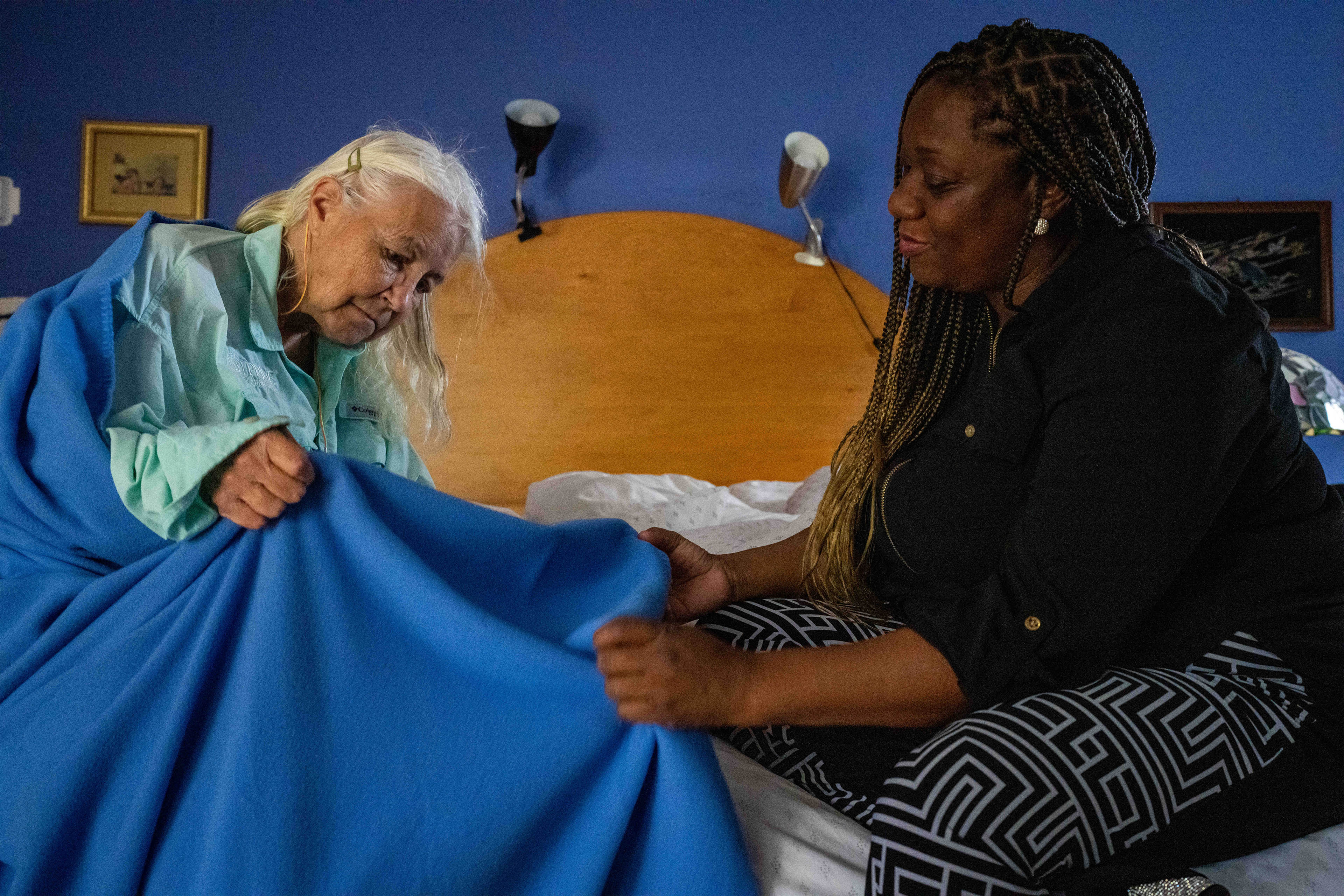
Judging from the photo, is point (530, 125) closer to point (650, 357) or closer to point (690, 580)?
point (650, 357)

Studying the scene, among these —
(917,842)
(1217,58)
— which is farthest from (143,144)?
(1217,58)

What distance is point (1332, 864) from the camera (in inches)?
31.7

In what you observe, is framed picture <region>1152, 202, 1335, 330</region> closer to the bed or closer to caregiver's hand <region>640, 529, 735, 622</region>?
the bed

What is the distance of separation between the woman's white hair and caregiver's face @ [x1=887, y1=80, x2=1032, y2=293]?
75 cm

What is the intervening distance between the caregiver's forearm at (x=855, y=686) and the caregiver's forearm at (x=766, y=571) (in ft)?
1.26

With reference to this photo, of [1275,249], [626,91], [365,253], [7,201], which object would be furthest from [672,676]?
[1275,249]

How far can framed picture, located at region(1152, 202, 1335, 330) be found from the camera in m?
2.98

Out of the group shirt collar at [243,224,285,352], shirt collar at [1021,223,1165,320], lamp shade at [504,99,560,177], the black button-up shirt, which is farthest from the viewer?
lamp shade at [504,99,560,177]

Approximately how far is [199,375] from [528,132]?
5.31ft

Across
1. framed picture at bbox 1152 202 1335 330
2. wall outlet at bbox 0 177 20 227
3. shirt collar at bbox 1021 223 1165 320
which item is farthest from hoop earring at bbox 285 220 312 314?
framed picture at bbox 1152 202 1335 330

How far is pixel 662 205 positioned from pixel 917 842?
94.5 inches

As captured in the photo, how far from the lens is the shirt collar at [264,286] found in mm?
1252

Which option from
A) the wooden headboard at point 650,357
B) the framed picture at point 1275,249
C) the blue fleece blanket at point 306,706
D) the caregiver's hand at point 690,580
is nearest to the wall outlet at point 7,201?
the wooden headboard at point 650,357

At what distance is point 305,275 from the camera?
4.46 ft
